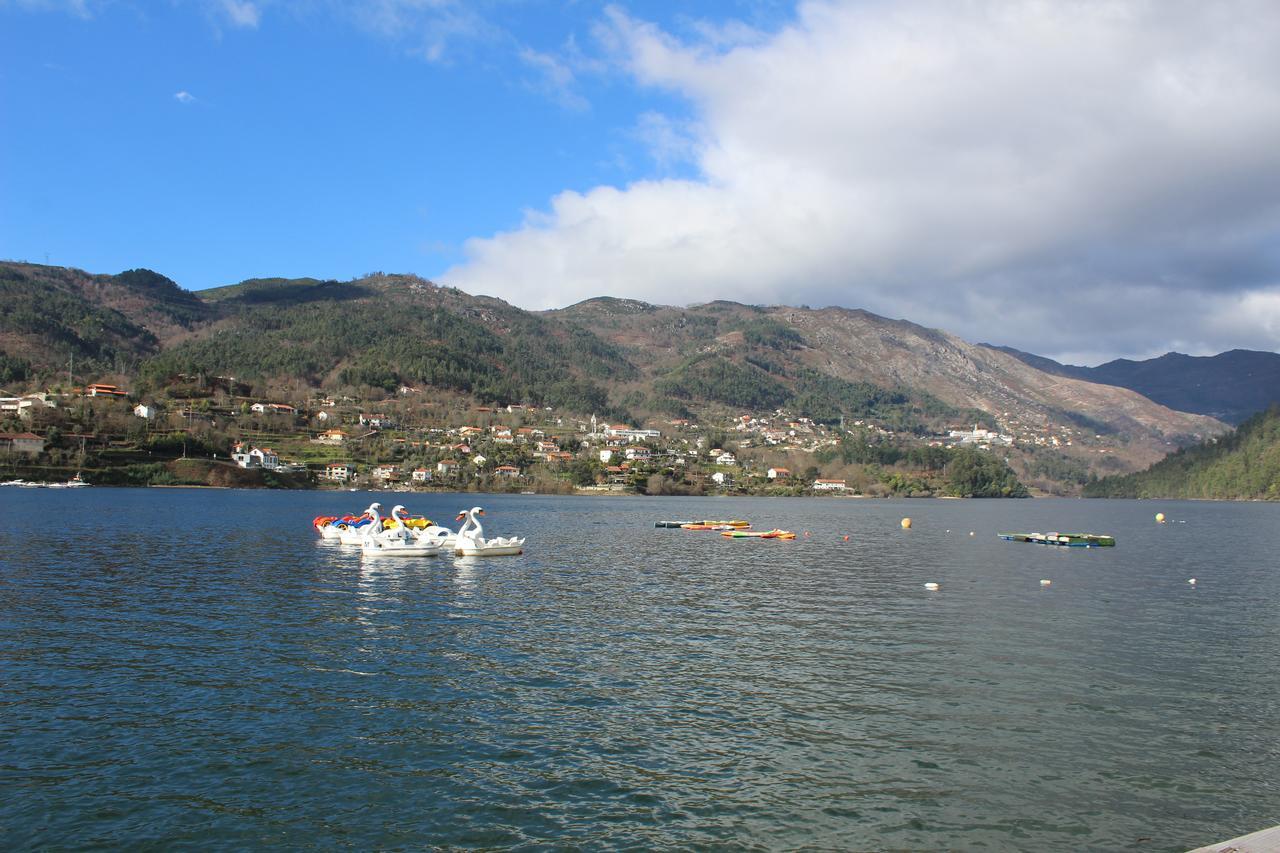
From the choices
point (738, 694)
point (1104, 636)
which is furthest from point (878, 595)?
point (738, 694)

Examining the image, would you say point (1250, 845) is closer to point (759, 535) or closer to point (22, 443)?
point (759, 535)

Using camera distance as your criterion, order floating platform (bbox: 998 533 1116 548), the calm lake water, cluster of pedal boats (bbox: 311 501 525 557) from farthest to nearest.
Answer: floating platform (bbox: 998 533 1116 548)
cluster of pedal boats (bbox: 311 501 525 557)
the calm lake water

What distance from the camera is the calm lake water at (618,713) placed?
15641mm

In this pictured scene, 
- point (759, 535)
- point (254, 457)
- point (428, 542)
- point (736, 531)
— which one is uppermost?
point (254, 457)

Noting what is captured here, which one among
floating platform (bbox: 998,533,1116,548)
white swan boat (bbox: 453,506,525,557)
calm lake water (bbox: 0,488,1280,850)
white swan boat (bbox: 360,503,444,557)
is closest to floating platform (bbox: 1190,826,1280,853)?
calm lake water (bbox: 0,488,1280,850)

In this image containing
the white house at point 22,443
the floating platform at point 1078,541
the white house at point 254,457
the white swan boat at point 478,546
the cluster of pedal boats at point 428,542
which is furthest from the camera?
the white house at point 254,457

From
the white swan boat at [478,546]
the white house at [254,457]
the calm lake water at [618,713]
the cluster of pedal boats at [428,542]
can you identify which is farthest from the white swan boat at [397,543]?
the white house at [254,457]

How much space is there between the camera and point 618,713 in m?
22.1

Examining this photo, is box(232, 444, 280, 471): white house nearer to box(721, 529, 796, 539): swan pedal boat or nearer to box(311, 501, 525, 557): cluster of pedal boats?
box(311, 501, 525, 557): cluster of pedal boats

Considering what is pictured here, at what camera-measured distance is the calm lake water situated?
15.6 meters

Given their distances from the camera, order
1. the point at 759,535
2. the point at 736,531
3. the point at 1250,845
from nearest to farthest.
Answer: the point at 1250,845, the point at 759,535, the point at 736,531

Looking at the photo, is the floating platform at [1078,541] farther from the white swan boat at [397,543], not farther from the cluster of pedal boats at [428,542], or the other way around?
the white swan boat at [397,543]

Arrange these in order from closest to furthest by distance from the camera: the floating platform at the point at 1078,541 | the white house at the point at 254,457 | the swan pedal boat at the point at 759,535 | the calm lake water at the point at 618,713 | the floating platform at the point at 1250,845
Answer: the floating platform at the point at 1250,845, the calm lake water at the point at 618,713, the floating platform at the point at 1078,541, the swan pedal boat at the point at 759,535, the white house at the point at 254,457

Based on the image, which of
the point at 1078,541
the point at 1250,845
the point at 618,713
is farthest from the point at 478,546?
the point at 1078,541
